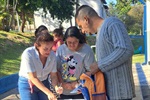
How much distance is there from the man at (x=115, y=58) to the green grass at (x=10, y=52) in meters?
7.70

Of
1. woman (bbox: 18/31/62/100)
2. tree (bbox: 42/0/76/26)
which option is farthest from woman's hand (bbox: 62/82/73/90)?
tree (bbox: 42/0/76/26)

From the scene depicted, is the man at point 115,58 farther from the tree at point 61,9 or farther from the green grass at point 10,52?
the tree at point 61,9

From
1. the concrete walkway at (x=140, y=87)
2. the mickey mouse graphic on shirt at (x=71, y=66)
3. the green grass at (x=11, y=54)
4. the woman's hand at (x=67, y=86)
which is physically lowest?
the concrete walkway at (x=140, y=87)

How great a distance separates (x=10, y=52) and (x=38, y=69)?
39.6 ft

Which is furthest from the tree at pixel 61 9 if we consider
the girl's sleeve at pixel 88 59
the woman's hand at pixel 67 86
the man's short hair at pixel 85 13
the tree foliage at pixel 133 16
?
the tree foliage at pixel 133 16

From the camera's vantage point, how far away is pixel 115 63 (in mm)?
2230

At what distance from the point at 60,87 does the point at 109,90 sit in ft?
3.30

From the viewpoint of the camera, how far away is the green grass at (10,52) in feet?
35.3

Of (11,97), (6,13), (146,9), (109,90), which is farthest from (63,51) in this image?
(6,13)

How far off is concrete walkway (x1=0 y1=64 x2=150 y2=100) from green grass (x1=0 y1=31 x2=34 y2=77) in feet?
10.2

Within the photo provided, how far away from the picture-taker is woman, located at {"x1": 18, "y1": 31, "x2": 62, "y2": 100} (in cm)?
317

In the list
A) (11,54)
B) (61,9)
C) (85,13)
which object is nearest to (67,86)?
(85,13)

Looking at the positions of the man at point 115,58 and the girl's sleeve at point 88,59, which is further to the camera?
the girl's sleeve at point 88,59

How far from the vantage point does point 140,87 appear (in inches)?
296
